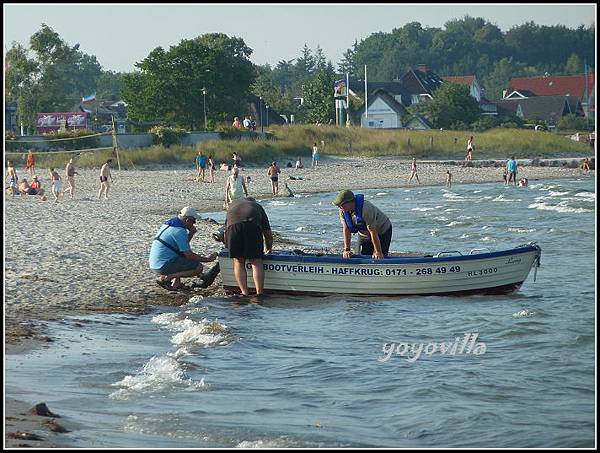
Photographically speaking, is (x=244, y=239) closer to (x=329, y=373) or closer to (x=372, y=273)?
(x=372, y=273)

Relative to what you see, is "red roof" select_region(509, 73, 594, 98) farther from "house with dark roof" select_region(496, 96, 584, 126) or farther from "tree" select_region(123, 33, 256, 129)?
"tree" select_region(123, 33, 256, 129)

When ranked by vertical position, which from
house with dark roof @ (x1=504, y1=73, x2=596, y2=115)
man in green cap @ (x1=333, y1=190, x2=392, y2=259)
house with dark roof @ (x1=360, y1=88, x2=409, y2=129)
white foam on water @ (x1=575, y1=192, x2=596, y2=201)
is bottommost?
white foam on water @ (x1=575, y1=192, x2=596, y2=201)

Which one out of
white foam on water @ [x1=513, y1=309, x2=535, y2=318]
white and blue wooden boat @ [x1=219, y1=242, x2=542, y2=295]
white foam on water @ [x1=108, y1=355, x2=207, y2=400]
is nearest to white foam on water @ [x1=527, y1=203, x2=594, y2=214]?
white and blue wooden boat @ [x1=219, y1=242, x2=542, y2=295]

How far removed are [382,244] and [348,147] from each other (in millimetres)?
53168

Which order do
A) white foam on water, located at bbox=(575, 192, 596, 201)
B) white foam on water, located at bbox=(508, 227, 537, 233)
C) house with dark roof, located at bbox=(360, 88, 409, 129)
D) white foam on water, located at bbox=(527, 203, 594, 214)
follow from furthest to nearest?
1. house with dark roof, located at bbox=(360, 88, 409, 129)
2. white foam on water, located at bbox=(575, 192, 596, 201)
3. white foam on water, located at bbox=(527, 203, 594, 214)
4. white foam on water, located at bbox=(508, 227, 537, 233)

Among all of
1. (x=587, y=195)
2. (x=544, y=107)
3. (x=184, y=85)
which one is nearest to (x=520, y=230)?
(x=587, y=195)

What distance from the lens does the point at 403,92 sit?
111125 mm

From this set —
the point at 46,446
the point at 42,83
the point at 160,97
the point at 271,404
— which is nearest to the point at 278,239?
the point at 271,404

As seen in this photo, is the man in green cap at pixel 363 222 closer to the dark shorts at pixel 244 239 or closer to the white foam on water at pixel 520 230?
the dark shorts at pixel 244 239

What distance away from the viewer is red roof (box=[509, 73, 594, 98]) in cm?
12444

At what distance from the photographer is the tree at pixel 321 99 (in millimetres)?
89562
